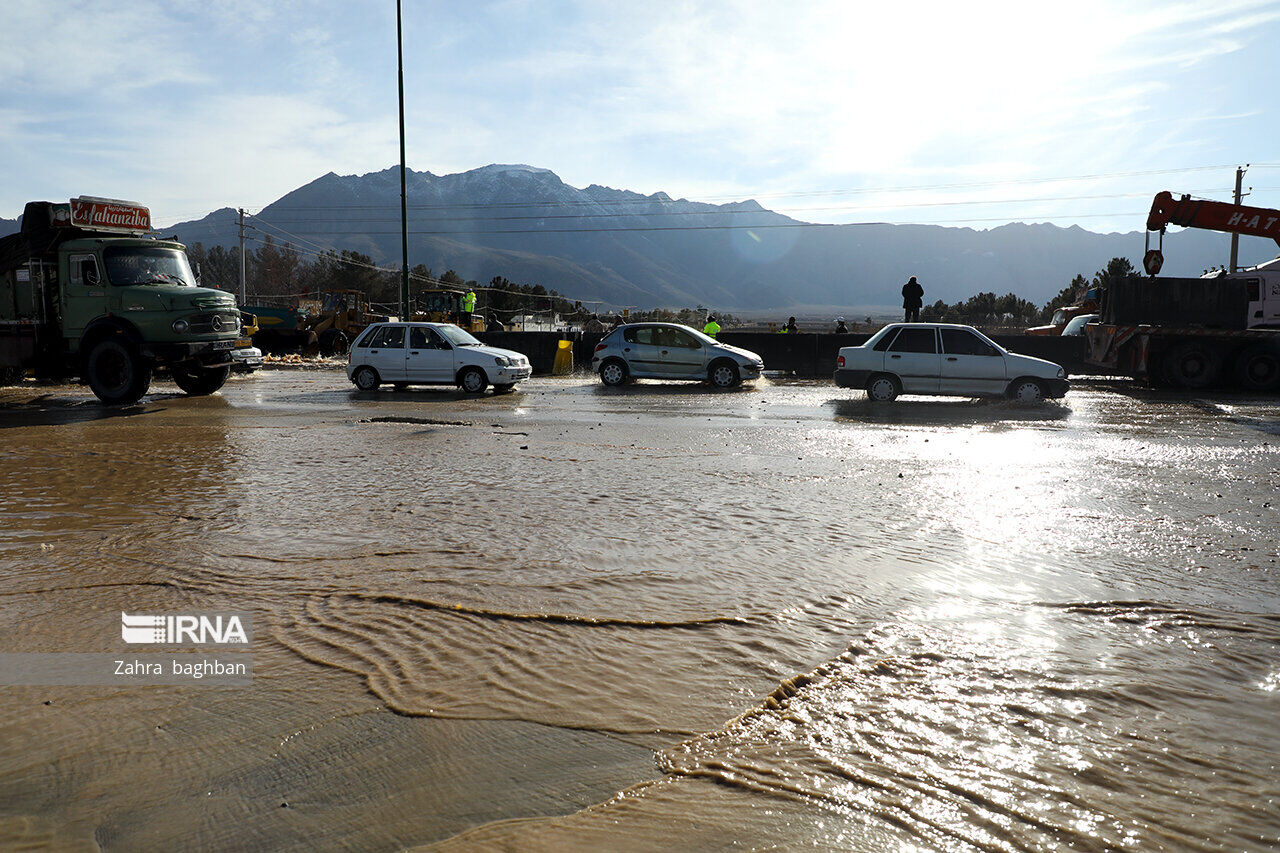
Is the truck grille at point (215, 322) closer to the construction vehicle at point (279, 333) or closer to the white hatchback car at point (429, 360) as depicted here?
the white hatchback car at point (429, 360)

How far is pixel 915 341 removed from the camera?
1642 centimetres

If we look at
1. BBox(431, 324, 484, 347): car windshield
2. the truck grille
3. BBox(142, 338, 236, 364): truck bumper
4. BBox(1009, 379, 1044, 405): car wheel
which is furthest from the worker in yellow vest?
BBox(1009, 379, 1044, 405): car wheel

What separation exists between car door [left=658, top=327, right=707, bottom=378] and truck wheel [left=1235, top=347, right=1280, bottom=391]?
37.6 ft

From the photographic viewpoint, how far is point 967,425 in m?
12.9

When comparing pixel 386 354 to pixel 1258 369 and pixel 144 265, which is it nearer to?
pixel 144 265

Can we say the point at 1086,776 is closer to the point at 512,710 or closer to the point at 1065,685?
the point at 1065,685

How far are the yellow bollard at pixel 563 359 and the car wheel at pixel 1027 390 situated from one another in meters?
12.5

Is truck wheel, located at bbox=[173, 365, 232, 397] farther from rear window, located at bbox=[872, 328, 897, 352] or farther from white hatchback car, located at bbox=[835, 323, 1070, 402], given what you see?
rear window, located at bbox=[872, 328, 897, 352]

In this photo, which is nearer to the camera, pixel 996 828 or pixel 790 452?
pixel 996 828

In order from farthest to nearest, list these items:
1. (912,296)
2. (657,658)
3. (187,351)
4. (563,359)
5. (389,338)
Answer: (563,359) → (912,296) → (389,338) → (187,351) → (657,658)

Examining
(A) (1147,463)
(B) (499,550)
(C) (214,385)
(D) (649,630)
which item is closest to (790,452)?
(A) (1147,463)

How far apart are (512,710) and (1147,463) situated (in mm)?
8213

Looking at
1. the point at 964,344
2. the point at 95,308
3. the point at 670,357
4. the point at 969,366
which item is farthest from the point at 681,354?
the point at 95,308

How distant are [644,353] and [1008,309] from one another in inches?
2187
